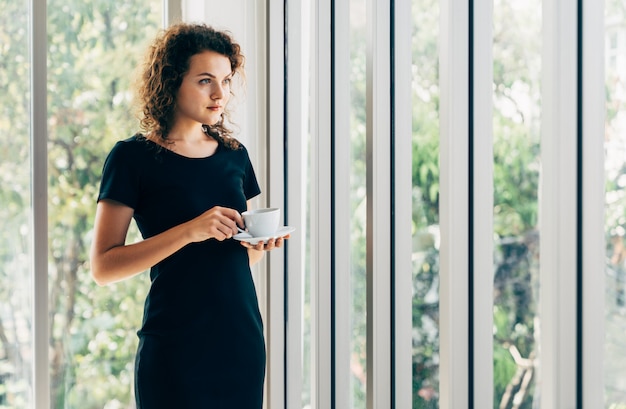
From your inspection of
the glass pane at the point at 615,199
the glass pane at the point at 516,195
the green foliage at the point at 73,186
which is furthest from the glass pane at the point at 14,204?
the glass pane at the point at 615,199

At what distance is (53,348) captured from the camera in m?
2.14

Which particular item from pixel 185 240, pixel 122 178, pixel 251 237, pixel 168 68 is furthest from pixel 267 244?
pixel 168 68

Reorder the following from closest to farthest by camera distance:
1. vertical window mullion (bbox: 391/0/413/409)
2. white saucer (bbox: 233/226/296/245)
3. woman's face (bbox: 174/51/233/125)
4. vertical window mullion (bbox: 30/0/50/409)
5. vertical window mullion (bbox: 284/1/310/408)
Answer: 1. white saucer (bbox: 233/226/296/245)
2. woman's face (bbox: 174/51/233/125)
3. vertical window mullion (bbox: 391/0/413/409)
4. vertical window mullion (bbox: 30/0/50/409)
5. vertical window mullion (bbox: 284/1/310/408)

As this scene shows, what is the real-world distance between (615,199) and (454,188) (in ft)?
1.16

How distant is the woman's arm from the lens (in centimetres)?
147

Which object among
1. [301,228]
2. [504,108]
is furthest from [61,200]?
[504,108]

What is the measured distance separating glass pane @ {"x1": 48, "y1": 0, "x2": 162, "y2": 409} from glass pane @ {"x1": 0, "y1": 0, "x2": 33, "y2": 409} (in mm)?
83

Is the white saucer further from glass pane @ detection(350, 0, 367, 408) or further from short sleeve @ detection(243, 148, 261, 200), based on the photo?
glass pane @ detection(350, 0, 367, 408)

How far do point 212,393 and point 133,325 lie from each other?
0.88m

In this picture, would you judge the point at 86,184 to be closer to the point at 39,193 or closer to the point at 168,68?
the point at 39,193

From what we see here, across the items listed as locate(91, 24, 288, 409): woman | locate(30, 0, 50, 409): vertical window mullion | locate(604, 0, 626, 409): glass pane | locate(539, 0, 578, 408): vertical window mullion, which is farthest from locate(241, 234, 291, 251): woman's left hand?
locate(30, 0, 50, 409): vertical window mullion

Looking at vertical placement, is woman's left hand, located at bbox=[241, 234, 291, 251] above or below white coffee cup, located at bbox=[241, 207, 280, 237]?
below

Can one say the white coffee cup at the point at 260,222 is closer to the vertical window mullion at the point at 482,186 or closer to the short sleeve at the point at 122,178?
the short sleeve at the point at 122,178

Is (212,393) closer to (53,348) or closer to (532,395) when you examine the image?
(532,395)
